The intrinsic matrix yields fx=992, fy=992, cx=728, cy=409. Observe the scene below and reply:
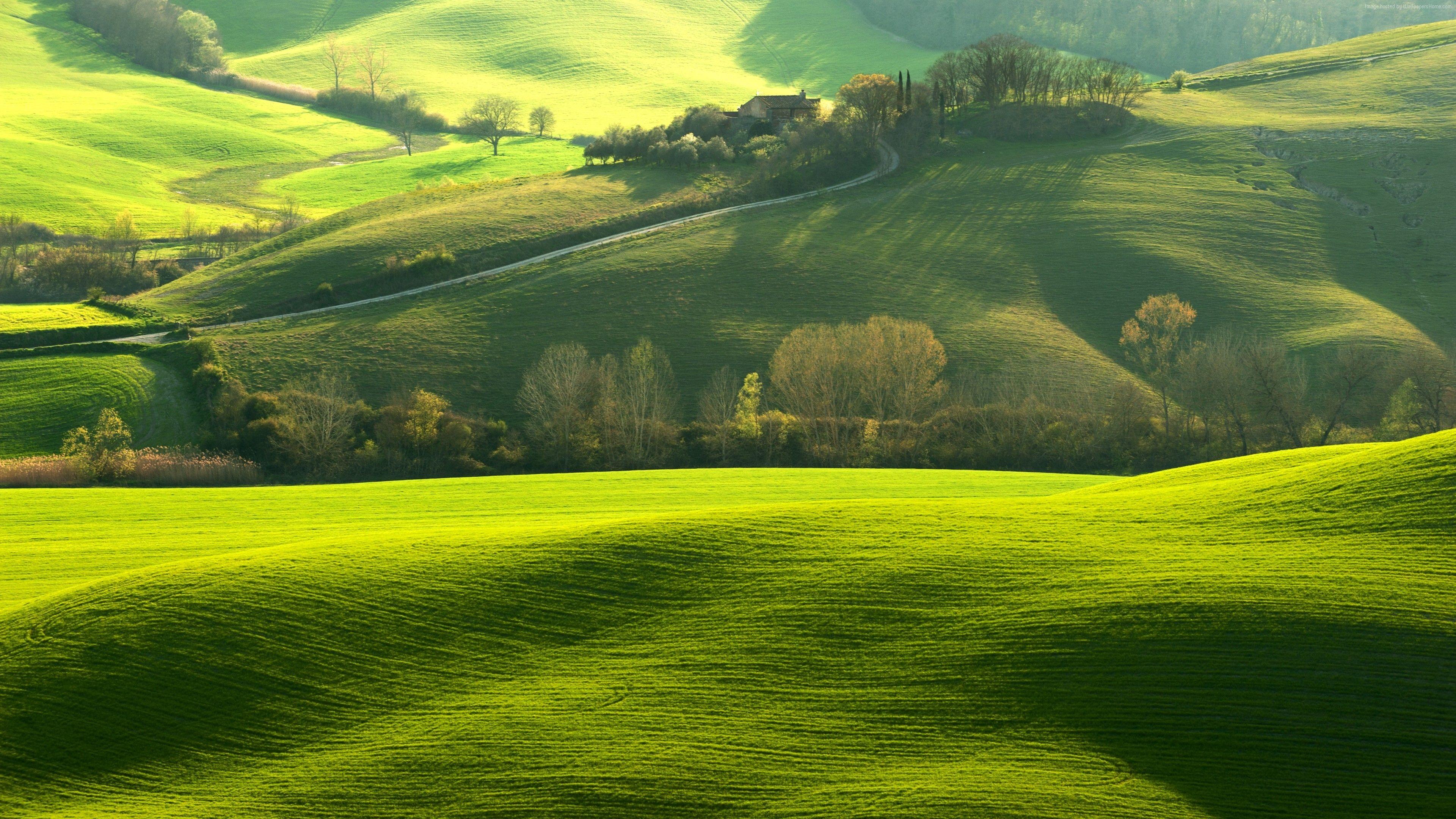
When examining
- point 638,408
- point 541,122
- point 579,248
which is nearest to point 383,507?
point 638,408

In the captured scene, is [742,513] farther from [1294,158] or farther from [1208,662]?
[1294,158]

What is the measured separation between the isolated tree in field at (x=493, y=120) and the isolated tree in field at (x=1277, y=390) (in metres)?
126

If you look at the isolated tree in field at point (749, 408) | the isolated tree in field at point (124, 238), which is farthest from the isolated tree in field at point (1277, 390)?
the isolated tree in field at point (124, 238)

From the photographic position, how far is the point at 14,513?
41250 millimetres

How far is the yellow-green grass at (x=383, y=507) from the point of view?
103ft

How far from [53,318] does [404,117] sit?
359 ft

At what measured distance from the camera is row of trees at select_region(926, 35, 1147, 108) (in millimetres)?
130250

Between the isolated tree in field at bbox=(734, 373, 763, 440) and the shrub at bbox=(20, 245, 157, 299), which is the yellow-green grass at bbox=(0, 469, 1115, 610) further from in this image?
the shrub at bbox=(20, 245, 157, 299)

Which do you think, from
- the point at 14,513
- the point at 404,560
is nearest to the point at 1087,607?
the point at 404,560

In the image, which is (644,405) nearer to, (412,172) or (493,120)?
(412,172)

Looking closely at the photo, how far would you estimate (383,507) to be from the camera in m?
43.4

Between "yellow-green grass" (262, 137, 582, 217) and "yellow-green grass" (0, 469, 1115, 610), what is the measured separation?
3668 inches

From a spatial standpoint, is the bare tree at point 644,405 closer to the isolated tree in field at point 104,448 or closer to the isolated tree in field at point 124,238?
the isolated tree in field at point 104,448

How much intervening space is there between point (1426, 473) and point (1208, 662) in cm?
887
